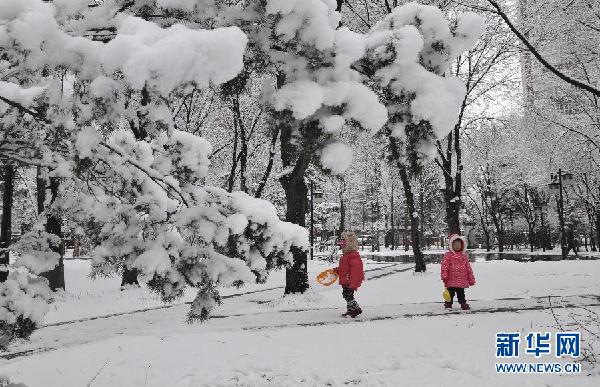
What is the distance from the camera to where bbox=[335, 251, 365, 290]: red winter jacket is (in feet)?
29.4

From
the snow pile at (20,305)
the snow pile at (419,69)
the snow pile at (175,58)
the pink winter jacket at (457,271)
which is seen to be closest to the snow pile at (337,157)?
the snow pile at (419,69)

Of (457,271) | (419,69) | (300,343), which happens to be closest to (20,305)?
(419,69)

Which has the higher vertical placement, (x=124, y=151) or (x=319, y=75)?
(x=319, y=75)

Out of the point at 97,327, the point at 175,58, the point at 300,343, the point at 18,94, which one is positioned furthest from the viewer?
the point at 97,327

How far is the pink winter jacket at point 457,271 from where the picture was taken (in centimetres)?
922

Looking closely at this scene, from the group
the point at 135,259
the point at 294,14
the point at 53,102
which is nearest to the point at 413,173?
the point at 294,14

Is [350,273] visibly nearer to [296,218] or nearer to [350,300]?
[350,300]

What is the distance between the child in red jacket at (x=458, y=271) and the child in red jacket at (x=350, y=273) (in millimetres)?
1755

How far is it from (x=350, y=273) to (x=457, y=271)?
2.17 m

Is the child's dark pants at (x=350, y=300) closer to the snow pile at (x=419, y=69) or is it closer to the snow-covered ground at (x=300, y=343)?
the snow-covered ground at (x=300, y=343)

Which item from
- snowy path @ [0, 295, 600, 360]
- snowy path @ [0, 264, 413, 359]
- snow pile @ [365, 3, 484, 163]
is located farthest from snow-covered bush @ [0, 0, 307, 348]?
snowy path @ [0, 295, 600, 360]

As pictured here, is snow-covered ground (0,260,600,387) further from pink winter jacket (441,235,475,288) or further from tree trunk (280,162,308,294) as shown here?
pink winter jacket (441,235,475,288)

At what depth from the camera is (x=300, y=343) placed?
6.76 metres

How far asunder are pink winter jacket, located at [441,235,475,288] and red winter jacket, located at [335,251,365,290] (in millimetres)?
1748
